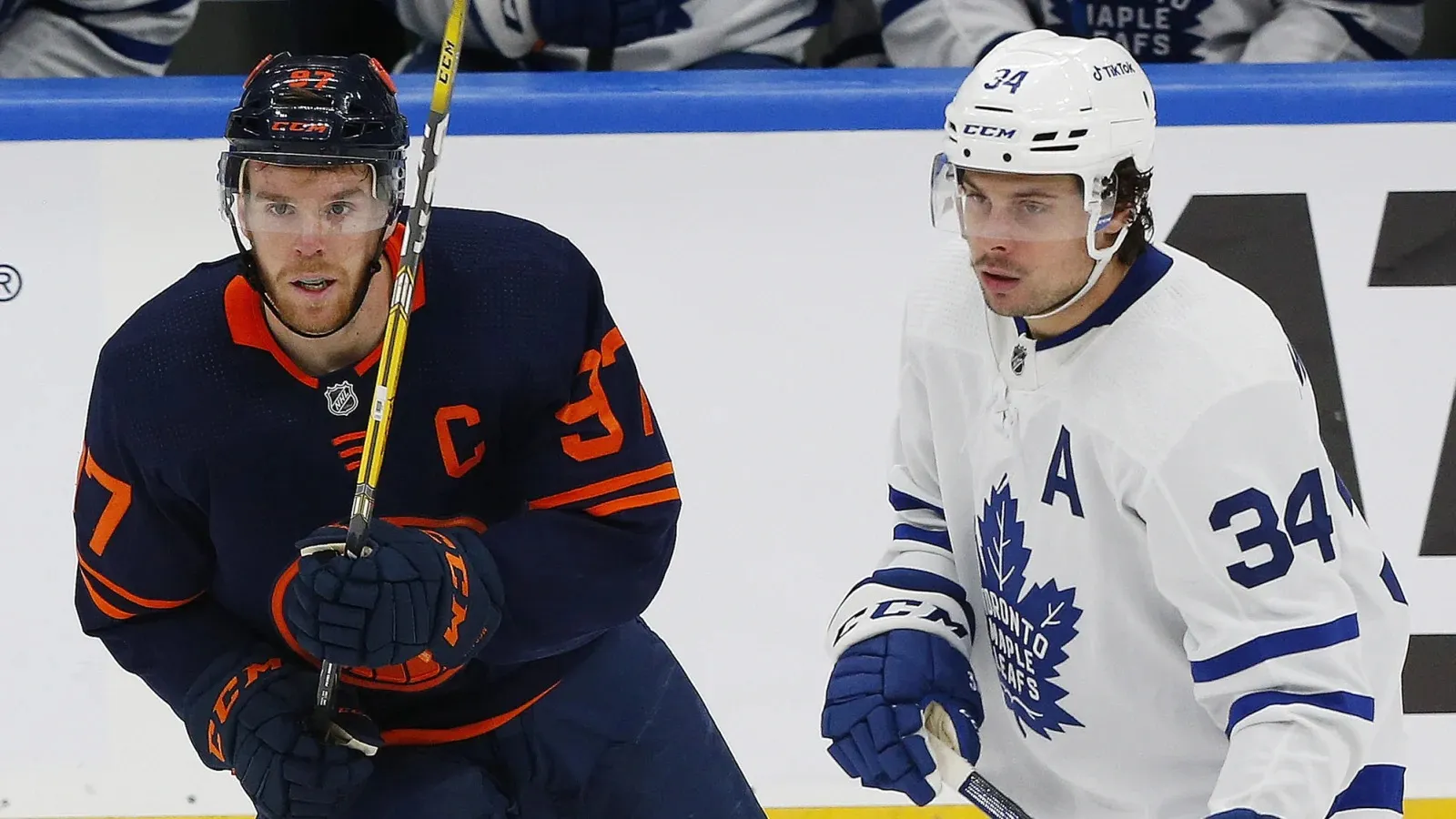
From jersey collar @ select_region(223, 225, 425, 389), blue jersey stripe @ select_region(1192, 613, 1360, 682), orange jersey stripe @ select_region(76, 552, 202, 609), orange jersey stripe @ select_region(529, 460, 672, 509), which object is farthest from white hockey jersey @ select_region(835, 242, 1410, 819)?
orange jersey stripe @ select_region(76, 552, 202, 609)

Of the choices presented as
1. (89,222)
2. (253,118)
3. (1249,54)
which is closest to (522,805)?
(253,118)

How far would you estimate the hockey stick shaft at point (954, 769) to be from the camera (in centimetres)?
171

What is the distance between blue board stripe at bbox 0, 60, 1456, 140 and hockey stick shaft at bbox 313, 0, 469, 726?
25.6 inches

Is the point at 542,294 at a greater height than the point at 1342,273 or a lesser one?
greater

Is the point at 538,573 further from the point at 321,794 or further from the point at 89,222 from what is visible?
the point at 89,222

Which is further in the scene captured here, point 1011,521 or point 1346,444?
point 1346,444

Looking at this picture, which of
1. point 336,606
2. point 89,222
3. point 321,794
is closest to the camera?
point 336,606

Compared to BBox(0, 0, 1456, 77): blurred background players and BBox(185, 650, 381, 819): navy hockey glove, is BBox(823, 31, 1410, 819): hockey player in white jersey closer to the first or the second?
BBox(185, 650, 381, 819): navy hockey glove

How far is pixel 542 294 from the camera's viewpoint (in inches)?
66.1

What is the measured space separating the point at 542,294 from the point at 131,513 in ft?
1.40

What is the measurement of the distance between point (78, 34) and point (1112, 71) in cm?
159

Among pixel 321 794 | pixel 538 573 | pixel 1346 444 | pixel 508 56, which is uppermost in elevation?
pixel 508 56

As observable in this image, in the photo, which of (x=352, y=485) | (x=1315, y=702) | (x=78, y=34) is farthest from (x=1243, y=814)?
(x=78, y=34)

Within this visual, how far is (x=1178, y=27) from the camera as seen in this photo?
2506 mm
